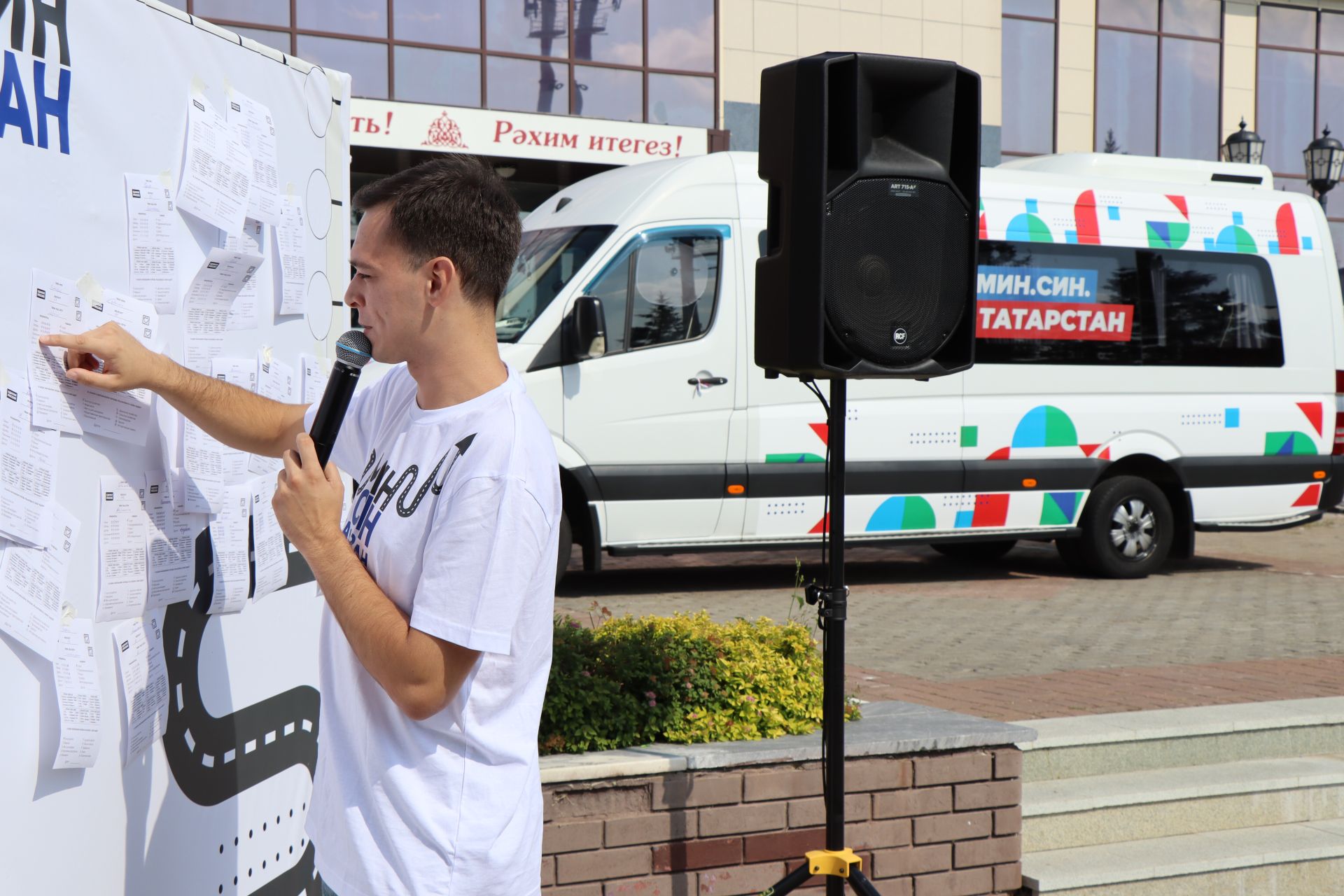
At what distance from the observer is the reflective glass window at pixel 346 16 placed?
18172 millimetres

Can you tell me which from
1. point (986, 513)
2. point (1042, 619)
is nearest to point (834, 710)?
point (1042, 619)

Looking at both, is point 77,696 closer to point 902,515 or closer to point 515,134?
point 902,515

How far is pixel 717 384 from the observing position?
919cm

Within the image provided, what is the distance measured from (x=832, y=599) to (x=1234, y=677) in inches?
156

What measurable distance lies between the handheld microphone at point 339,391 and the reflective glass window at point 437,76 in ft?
56.3

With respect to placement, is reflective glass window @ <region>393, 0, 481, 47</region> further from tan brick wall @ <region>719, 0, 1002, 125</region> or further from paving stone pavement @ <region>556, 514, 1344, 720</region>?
paving stone pavement @ <region>556, 514, 1344, 720</region>

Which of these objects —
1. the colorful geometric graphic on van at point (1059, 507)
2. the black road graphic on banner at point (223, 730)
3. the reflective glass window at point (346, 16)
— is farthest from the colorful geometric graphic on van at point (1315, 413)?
the reflective glass window at point (346, 16)

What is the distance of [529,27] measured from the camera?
1933 centimetres

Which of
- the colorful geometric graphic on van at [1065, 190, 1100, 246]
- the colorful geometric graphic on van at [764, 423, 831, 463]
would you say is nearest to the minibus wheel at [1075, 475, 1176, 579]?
the colorful geometric graphic on van at [1065, 190, 1100, 246]

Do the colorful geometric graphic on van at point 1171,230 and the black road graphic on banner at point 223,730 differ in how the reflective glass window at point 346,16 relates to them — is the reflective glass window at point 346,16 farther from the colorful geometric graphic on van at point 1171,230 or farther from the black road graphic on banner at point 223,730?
the black road graphic on banner at point 223,730

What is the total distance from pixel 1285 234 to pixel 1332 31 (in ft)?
53.8

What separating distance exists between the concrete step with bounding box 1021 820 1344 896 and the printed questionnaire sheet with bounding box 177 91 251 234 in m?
3.25

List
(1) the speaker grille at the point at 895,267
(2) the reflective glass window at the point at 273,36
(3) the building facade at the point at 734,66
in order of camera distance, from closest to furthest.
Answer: (1) the speaker grille at the point at 895,267 → (2) the reflective glass window at the point at 273,36 → (3) the building facade at the point at 734,66

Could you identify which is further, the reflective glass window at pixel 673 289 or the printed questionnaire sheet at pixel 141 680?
the reflective glass window at pixel 673 289
